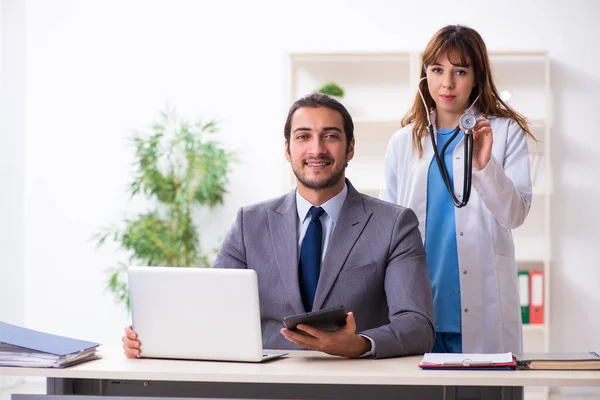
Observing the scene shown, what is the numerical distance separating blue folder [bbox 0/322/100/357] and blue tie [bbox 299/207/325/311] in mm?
586

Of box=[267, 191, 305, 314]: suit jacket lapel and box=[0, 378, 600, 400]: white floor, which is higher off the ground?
box=[267, 191, 305, 314]: suit jacket lapel

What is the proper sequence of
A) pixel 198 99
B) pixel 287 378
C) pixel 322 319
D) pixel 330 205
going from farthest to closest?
pixel 198 99 < pixel 330 205 < pixel 322 319 < pixel 287 378

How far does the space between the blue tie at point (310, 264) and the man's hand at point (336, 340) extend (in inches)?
12.2

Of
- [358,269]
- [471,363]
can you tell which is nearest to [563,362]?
[471,363]

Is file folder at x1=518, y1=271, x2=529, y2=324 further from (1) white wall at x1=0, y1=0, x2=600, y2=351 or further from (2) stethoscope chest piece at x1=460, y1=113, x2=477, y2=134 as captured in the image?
(2) stethoscope chest piece at x1=460, y1=113, x2=477, y2=134

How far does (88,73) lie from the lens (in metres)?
5.20

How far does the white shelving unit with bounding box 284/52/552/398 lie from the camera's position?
189 inches

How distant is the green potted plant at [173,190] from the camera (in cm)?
479

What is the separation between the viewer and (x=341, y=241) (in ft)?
7.23

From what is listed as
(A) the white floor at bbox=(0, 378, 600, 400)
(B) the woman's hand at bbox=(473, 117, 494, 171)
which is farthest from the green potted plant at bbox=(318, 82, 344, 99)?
(B) the woman's hand at bbox=(473, 117, 494, 171)

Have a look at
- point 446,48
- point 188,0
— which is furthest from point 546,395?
point 188,0

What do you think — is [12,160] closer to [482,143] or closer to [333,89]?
[333,89]

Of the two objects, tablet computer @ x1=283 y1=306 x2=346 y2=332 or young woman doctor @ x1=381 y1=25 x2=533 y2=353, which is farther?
young woman doctor @ x1=381 y1=25 x2=533 y2=353

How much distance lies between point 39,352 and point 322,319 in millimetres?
652
